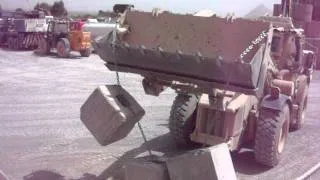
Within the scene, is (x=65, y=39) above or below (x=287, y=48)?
below

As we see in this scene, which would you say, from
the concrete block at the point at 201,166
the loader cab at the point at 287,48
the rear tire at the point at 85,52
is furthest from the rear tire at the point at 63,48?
the concrete block at the point at 201,166

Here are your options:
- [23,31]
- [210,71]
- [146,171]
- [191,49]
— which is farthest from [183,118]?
[23,31]

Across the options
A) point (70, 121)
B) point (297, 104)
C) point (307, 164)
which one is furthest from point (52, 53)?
point (307, 164)

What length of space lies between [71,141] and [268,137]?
11.2 feet

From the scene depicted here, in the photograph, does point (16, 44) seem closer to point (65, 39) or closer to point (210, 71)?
point (65, 39)

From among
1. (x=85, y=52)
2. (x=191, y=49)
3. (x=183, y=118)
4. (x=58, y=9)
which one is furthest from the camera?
(x=58, y=9)

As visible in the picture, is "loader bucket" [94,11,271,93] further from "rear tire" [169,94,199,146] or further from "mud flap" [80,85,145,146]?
"rear tire" [169,94,199,146]

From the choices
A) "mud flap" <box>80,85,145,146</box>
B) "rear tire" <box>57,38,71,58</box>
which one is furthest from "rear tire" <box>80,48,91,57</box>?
"mud flap" <box>80,85,145,146</box>

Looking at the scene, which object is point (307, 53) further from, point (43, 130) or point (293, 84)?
point (43, 130)

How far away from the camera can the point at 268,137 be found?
25.3ft

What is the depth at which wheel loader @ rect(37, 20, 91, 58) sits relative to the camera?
25.4m

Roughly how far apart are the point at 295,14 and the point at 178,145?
1722 centimetres

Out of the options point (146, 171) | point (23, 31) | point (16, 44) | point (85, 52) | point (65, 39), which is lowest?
point (16, 44)

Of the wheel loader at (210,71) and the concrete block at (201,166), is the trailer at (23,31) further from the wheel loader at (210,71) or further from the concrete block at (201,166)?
the concrete block at (201,166)
